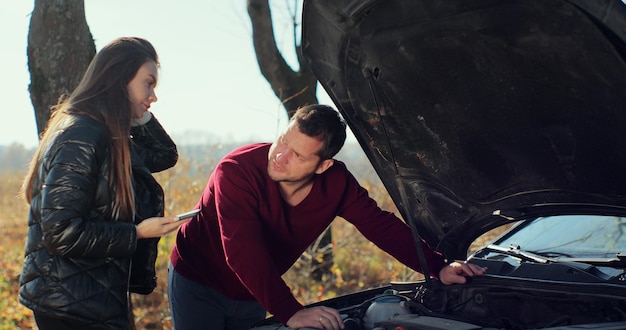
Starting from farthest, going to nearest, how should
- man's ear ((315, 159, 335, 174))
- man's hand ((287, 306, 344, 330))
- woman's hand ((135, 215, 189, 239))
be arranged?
man's ear ((315, 159, 335, 174)) < woman's hand ((135, 215, 189, 239)) < man's hand ((287, 306, 344, 330))

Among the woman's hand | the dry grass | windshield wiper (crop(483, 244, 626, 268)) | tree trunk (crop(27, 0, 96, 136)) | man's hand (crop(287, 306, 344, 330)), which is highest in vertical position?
tree trunk (crop(27, 0, 96, 136))

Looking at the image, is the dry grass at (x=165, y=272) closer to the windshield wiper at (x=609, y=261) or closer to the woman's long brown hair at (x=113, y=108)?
the woman's long brown hair at (x=113, y=108)

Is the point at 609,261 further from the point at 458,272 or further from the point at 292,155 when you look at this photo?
the point at 292,155

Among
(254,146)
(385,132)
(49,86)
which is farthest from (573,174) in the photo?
(49,86)

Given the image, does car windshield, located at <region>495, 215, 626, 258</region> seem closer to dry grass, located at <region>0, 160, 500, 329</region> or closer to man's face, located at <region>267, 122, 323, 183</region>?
man's face, located at <region>267, 122, 323, 183</region>

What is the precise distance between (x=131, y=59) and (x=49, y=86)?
2.11 m

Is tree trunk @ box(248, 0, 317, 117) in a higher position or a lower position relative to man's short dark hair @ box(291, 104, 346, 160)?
higher

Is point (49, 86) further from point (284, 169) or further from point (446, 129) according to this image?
point (446, 129)

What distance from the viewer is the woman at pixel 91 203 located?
118 inches

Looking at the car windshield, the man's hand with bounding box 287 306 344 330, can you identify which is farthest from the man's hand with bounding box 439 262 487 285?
the man's hand with bounding box 287 306 344 330

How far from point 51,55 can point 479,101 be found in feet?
10.6

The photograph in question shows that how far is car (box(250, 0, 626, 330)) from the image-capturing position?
2744 millimetres

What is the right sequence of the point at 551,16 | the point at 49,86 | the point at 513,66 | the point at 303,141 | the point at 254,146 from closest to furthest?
the point at 551,16 < the point at 513,66 < the point at 303,141 < the point at 254,146 < the point at 49,86

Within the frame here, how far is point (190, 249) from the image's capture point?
11.7 feet
